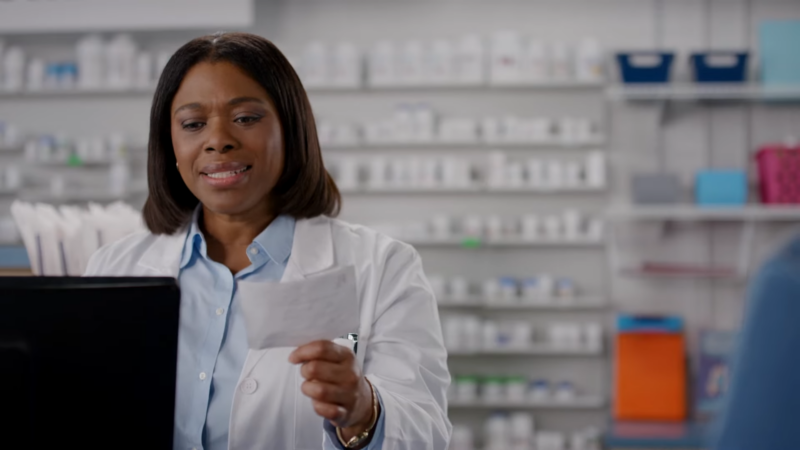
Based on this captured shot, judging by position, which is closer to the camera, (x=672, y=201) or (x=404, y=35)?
(x=672, y=201)

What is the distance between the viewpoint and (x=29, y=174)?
5.01m

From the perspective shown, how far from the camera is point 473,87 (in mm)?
4762

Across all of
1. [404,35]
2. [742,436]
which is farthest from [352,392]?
[404,35]

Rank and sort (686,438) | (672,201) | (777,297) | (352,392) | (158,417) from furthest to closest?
(672,201) → (686,438) → (352,392) → (158,417) → (777,297)

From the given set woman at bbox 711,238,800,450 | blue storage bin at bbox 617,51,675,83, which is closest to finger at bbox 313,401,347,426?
woman at bbox 711,238,800,450

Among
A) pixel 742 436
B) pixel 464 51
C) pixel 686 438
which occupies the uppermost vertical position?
pixel 464 51

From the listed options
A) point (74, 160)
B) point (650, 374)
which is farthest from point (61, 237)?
point (650, 374)

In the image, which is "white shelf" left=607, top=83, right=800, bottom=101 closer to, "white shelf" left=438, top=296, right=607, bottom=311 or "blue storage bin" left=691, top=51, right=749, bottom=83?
"blue storage bin" left=691, top=51, right=749, bottom=83

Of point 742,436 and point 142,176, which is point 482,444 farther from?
point 742,436

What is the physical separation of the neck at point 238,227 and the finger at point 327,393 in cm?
53

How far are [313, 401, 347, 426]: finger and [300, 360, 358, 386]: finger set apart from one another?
32 mm

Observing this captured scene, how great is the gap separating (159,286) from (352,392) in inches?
12.7

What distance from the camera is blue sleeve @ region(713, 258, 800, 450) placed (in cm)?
45

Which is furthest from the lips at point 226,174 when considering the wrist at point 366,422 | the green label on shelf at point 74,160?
the green label on shelf at point 74,160
